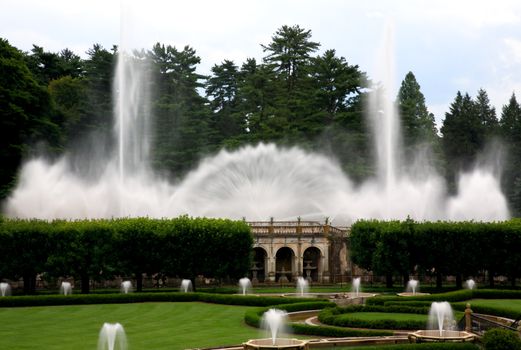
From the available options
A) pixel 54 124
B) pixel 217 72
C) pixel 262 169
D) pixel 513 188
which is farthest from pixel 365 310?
pixel 217 72

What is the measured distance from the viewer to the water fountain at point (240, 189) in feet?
210

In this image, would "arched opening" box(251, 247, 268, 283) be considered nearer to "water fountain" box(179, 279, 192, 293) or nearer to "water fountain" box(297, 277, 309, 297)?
"water fountain" box(297, 277, 309, 297)

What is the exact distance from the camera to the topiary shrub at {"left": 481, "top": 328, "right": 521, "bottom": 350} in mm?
22109

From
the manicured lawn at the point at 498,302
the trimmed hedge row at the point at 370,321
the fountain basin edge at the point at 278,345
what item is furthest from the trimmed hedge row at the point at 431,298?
the fountain basin edge at the point at 278,345

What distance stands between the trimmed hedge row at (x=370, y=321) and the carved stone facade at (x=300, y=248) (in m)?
25.9

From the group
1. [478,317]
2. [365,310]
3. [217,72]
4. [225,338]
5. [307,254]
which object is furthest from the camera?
[217,72]

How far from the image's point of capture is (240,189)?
72.4 meters

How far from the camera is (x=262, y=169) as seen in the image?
7381 centimetres

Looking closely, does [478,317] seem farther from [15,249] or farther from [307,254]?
[307,254]

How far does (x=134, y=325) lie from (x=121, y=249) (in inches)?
721

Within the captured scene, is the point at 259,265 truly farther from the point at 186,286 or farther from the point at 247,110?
the point at 247,110

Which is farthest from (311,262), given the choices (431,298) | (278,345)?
(278,345)

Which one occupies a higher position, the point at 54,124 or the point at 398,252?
the point at 54,124

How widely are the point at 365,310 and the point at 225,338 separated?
1038cm
